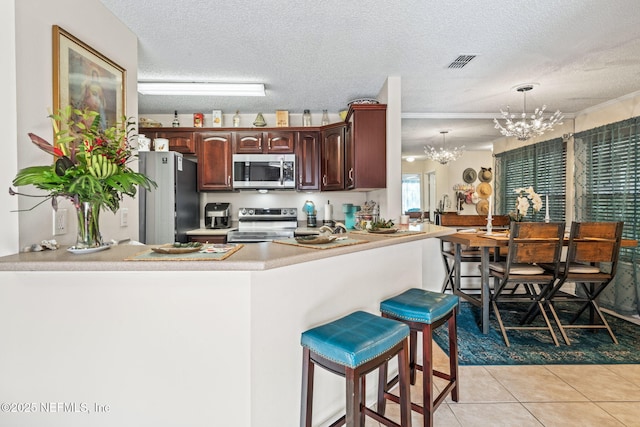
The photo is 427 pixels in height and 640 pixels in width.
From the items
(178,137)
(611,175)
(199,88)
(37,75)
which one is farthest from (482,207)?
(37,75)

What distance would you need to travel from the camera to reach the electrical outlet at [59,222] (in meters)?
1.67

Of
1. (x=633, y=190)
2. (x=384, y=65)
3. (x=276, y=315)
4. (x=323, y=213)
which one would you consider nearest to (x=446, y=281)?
(x=323, y=213)

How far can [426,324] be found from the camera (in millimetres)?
1682

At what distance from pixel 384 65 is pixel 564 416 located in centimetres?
288

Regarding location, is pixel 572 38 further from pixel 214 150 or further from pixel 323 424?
pixel 214 150

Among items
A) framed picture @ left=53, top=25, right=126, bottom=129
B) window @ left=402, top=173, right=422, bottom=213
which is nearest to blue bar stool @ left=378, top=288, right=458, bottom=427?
framed picture @ left=53, top=25, right=126, bottom=129

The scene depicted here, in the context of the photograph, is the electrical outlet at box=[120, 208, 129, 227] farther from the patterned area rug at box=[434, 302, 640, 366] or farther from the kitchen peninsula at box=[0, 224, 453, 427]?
the patterned area rug at box=[434, 302, 640, 366]

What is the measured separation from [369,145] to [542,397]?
2.46 meters

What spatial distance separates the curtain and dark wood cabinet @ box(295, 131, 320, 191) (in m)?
3.49

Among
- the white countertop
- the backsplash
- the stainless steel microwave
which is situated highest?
the stainless steel microwave

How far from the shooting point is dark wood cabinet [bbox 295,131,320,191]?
13.8 ft

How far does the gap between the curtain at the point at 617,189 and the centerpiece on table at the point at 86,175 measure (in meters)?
4.78

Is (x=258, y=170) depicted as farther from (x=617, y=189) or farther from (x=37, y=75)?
(x=617, y=189)

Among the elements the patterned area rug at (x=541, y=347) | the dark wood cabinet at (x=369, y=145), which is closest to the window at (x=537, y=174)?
the patterned area rug at (x=541, y=347)
